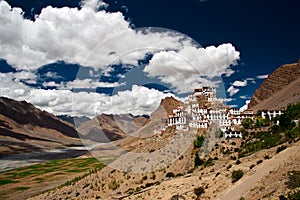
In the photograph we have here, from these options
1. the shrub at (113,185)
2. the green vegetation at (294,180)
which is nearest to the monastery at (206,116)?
the shrub at (113,185)

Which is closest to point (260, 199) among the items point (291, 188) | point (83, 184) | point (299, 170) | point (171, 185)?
point (291, 188)

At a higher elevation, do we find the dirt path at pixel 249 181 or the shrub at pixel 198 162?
the dirt path at pixel 249 181

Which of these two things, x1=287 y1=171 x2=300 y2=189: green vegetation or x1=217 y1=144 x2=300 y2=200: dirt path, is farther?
x1=217 y1=144 x2=300 y2=200: dirt path

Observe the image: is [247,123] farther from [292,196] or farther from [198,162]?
[292,196]

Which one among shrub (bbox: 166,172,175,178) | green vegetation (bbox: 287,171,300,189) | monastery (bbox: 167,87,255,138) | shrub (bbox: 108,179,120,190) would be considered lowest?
shrub (bbox: 108,179,120,190)

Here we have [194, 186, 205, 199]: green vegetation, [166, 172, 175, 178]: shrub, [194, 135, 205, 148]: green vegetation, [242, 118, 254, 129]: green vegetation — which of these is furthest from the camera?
[242, 118, 254, 129]: green vegetation

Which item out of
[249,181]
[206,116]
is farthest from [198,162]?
[206,116]

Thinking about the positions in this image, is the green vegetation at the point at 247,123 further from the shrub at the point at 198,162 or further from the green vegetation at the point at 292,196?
the green vegetation at the point at 292,196

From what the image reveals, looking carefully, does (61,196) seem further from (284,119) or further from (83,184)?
(284,119)

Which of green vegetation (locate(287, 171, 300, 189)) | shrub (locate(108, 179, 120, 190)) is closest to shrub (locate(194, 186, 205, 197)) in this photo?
green vegetation (locate(287, 171, 300, 189))

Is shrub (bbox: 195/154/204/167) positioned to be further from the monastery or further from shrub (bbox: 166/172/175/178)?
the monastery

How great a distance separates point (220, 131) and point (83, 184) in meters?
30.0

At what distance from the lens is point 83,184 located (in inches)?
2072

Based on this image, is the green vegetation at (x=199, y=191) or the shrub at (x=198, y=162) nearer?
the green vegetation at (x=199, y=191)
